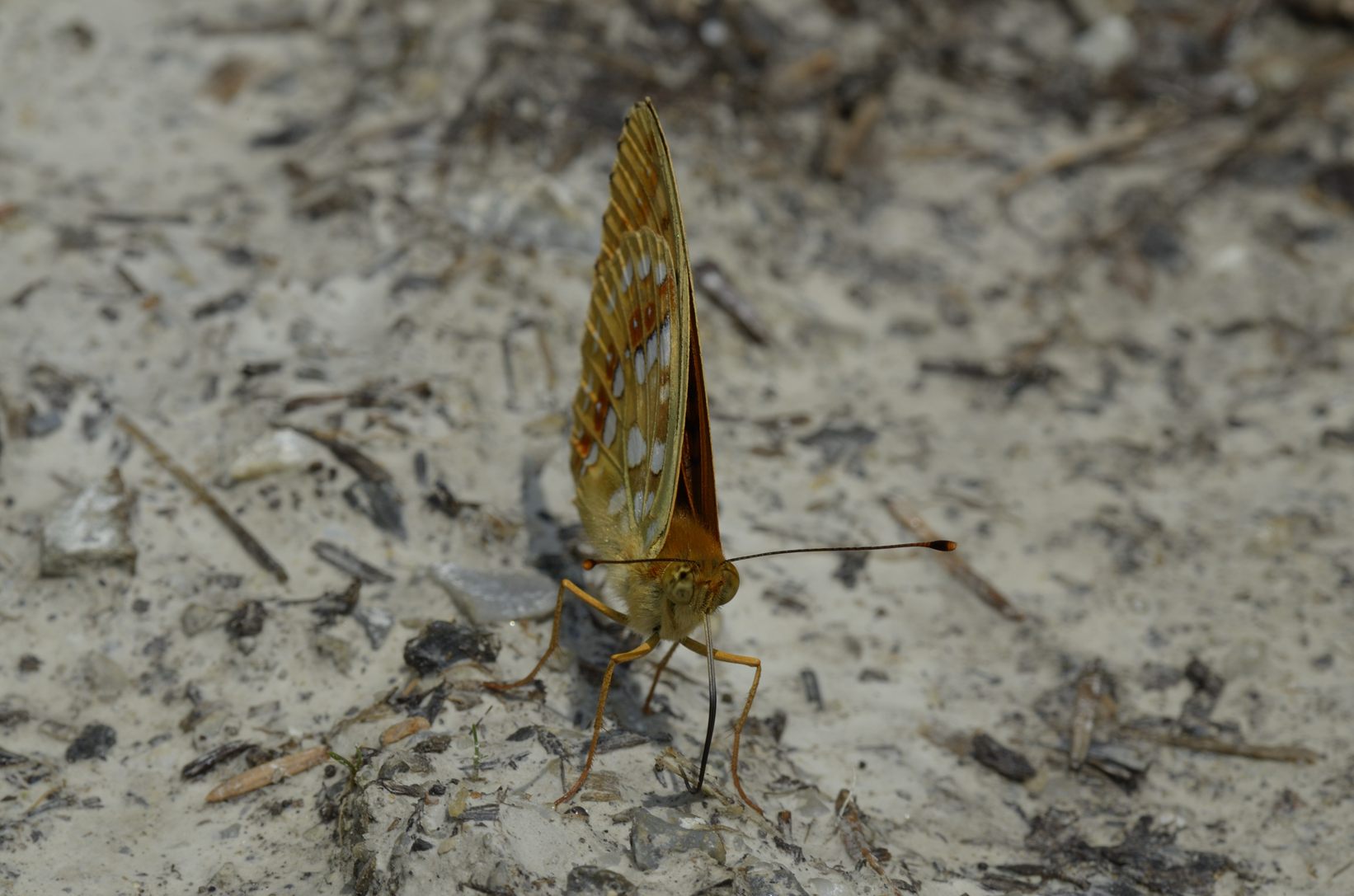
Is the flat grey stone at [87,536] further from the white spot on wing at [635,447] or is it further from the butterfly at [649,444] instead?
the white spot on wing at [635,447]

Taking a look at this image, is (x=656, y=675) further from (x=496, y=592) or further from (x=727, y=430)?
(x=727, y=430)

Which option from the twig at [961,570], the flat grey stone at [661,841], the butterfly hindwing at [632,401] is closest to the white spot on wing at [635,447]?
the butterfly hindwing at [632,401]

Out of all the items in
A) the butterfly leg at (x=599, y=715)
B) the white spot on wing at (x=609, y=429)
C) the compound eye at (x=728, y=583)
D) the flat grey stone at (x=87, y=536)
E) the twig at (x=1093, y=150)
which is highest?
the twig at (x=1093, y=150)

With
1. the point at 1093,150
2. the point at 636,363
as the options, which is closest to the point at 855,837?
the point at 636,363

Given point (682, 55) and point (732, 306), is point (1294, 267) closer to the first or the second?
point (732, 306)

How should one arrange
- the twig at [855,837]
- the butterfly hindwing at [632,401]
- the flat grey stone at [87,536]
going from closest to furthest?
the twig at [855,837] → the butterfly hindwing at [632,401] → the flat grey stone at [87,536]

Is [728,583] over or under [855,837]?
over

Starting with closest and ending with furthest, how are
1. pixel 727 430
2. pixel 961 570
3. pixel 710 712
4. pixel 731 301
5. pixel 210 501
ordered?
1. pixel 710 712
2. pixel 210 501
3. pixel 961 570
4. pixel 727 430
5. pixel 731 301

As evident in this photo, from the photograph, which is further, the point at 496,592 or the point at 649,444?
the point at 496,592

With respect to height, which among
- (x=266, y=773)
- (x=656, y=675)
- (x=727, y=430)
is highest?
(x=727, y=430)
